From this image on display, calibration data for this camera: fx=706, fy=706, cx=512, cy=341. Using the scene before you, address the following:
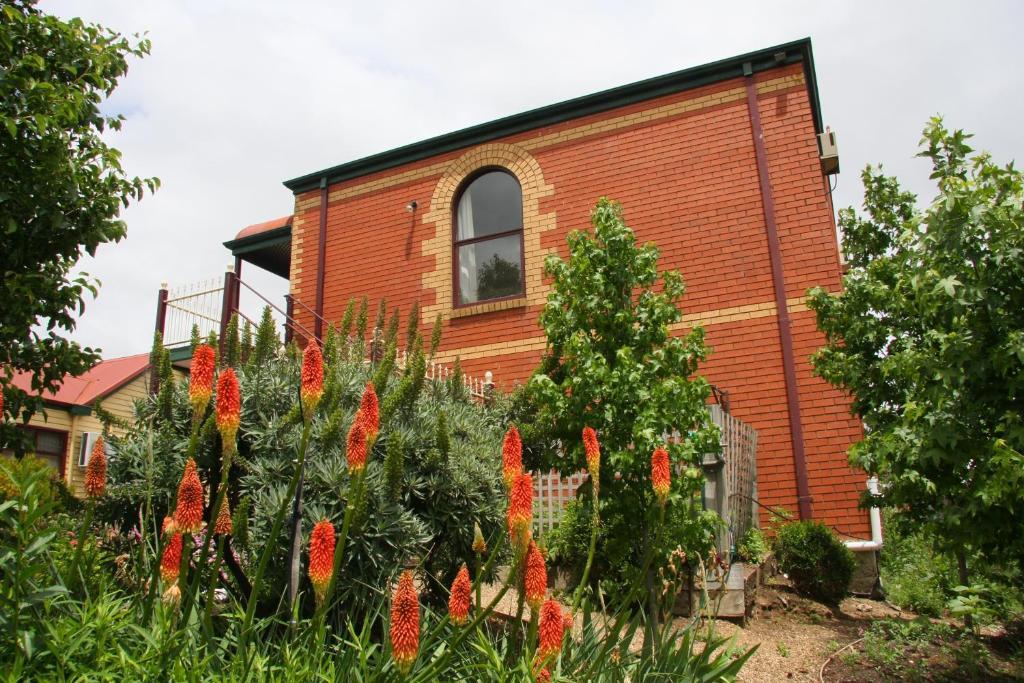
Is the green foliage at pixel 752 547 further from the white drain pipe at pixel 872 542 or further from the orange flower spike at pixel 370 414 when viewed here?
the orange flower spike at pixel 370 414

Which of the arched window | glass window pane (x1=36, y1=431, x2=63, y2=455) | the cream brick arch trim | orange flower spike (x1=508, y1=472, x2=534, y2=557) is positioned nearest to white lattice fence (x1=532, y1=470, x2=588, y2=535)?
the cream brick arch trim

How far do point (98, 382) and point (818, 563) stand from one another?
60.3ft

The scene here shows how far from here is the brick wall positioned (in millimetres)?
9141

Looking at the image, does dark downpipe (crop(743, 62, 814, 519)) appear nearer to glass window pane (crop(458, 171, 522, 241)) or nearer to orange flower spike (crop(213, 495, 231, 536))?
glass window pane (crop(458, 171, 522, 241))

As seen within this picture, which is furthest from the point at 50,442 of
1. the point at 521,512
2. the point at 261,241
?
the point at 521,512

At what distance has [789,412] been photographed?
9.06m

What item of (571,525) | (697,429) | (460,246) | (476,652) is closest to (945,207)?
(697,429)

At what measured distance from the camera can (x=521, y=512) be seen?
2201 mm

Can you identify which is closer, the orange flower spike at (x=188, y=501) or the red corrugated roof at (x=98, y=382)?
the orange flower spike at (x=188, y=501)

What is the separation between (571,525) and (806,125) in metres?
6.76

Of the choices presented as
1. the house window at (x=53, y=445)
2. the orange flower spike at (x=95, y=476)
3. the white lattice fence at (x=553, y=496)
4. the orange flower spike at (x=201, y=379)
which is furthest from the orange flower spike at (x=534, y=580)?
the house window at (x=53, y=445)

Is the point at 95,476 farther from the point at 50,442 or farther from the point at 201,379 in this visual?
→ the point at 50,442

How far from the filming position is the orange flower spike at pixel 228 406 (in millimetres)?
1958

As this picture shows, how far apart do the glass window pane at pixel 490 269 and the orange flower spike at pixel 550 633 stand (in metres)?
9.41
